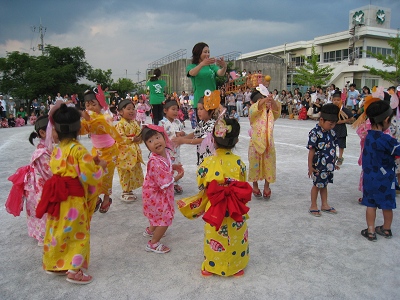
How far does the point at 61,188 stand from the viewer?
9.17ft

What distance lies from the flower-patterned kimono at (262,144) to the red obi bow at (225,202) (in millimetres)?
2050

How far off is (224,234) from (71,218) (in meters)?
1.33

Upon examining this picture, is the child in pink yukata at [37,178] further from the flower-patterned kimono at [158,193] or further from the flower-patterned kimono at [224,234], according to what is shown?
the flower-patterned kimono at [224,234]

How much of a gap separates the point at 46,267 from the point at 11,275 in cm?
37

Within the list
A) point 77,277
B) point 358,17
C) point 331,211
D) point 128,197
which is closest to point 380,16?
point 358,17

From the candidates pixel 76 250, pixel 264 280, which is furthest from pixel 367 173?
pixel 76 250

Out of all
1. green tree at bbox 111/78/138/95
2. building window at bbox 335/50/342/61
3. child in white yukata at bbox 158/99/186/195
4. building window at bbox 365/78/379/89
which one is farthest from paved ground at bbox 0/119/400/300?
green tree at bbox 111/78/138/95

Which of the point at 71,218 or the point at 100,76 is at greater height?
the point at 100,76

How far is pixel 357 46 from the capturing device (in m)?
41.0

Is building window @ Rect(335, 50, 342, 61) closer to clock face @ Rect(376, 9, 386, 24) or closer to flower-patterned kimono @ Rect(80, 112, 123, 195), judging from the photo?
clock face @ Rect(376, 9, 386, 24)

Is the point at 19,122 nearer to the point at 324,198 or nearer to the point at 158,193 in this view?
the point at 158,193

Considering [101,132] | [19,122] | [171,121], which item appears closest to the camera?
[101,132]

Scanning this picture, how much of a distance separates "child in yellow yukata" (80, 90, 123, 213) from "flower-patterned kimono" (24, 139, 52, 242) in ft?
2.28

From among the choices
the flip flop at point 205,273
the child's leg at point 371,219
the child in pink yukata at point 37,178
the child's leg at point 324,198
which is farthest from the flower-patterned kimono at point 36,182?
the child's leg at point 371,219
